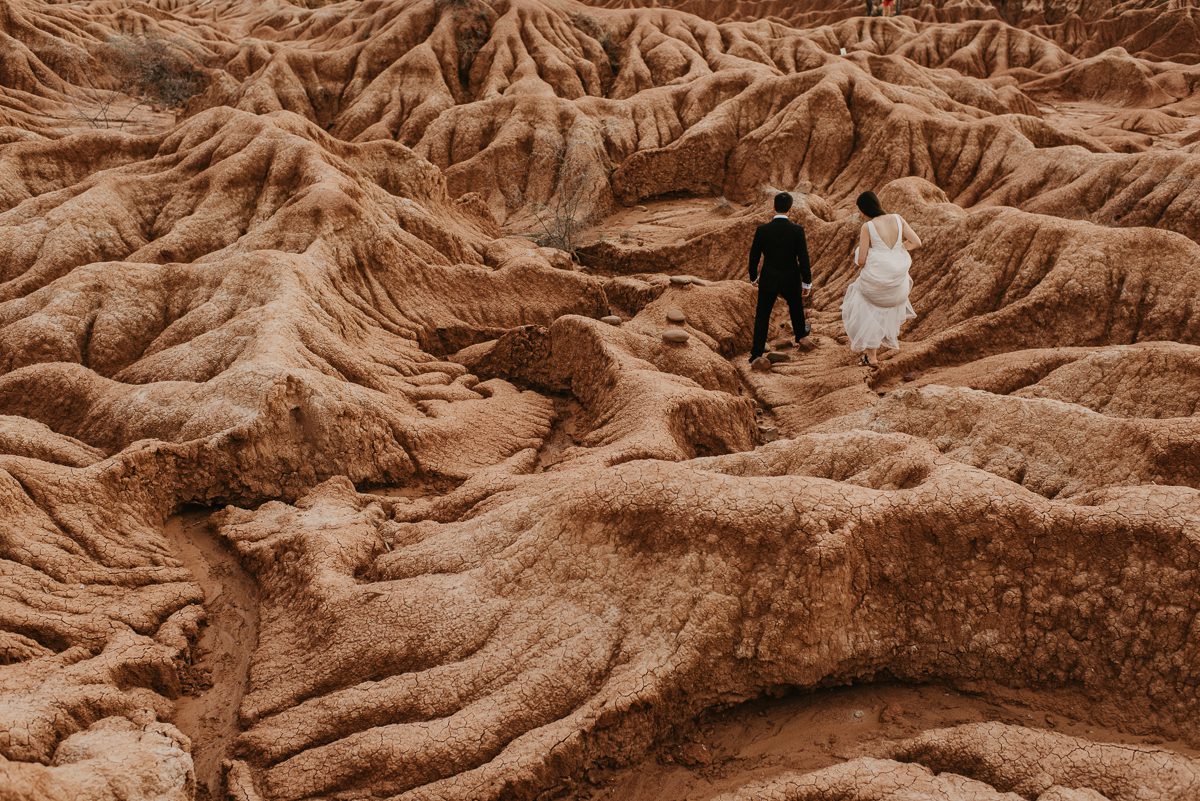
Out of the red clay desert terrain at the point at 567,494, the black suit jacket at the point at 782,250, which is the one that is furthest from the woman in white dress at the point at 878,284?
the black suit jacket at the point at 782,250

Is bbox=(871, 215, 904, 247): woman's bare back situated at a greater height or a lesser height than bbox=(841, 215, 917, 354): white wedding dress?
greater

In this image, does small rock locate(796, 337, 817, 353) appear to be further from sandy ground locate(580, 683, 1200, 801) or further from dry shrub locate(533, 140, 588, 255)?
dry shrub locate(533, 140, 588, 255)

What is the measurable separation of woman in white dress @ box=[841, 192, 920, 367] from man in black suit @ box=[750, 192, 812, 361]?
0.68m

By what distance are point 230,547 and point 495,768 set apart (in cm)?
A: 316

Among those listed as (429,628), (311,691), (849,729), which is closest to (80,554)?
(311,691)

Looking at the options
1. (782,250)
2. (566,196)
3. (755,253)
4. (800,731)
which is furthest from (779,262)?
(566,196)

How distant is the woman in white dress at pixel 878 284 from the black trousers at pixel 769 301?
27.1 inches

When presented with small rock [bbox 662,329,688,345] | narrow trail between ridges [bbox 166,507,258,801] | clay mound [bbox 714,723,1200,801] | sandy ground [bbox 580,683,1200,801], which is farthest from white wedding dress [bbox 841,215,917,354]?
narrow trail between ridges [bbox 166,507,258,801]

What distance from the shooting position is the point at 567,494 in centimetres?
466

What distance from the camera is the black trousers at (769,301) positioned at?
910 centimetres

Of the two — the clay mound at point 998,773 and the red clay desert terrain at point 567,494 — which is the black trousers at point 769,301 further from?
the clay mound at point 998,773

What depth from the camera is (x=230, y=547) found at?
5.71 m

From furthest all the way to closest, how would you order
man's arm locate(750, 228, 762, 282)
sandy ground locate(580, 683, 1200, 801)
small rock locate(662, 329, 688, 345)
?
man's arm locate(750, 228, 762, 282) → small rock locate(662, 329, 688, 345) → sandy ground locate(580, 683, 1200, 801)

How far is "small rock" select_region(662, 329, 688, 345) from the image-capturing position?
8500 millimetres
